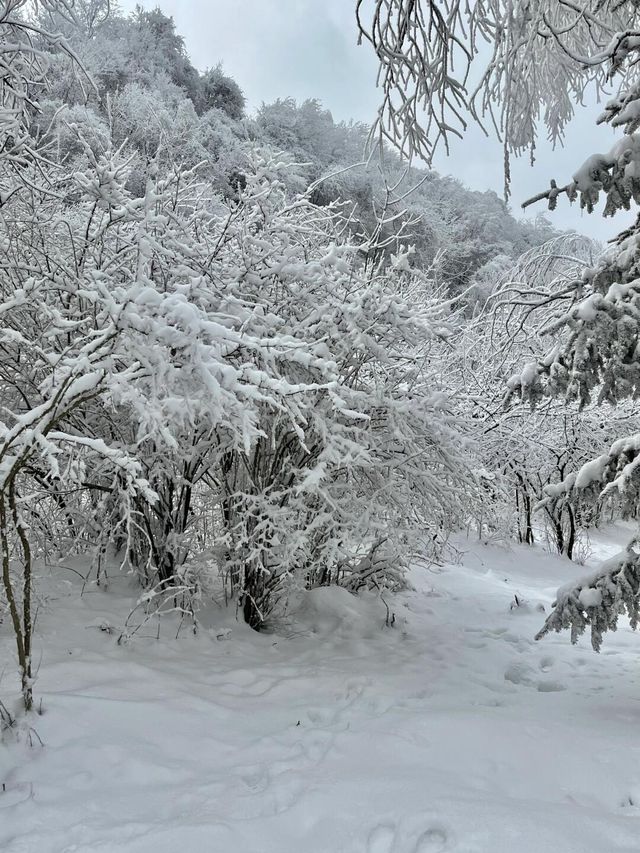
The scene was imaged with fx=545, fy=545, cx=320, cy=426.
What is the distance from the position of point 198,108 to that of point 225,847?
85.0 feet

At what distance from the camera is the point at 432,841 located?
69.9 inches

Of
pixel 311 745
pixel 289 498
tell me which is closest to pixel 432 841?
pixel 311 745

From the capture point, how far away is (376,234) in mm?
4625

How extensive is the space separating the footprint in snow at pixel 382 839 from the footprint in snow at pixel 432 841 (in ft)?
0.30

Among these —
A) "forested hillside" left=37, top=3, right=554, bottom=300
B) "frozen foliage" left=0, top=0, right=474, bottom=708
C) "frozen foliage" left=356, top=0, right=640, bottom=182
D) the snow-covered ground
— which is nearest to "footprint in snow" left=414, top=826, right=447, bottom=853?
the snow-covered ground

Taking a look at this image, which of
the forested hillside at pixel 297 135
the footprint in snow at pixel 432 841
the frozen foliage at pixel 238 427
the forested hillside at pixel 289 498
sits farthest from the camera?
the forested hillside at pixel 297 135

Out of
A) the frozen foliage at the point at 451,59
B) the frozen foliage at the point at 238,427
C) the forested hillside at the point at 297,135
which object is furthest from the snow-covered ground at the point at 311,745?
the forested hillside at the point at 297,135

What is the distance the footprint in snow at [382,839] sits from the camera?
1.78 meters

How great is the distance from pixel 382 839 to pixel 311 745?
87cm

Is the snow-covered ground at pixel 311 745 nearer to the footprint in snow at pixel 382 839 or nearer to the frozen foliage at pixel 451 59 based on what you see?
the footprint in snow at pixel 382 839

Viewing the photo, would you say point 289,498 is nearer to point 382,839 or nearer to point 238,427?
point 238,427

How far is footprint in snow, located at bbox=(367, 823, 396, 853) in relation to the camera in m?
1.78

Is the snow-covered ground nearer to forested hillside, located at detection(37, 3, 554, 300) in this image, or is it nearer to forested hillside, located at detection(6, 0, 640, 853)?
forested hillside, located at detection(6, 0, 640, 853)

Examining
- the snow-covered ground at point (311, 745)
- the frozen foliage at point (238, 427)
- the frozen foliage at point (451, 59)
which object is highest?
the frozen foliage at point (451, 59)
